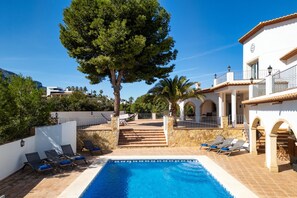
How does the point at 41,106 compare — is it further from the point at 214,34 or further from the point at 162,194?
the point at 214,34

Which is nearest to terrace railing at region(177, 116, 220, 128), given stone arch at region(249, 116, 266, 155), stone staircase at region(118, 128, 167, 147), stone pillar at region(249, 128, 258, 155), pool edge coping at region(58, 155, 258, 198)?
stone staircase at region(118, 128, 167, 147)

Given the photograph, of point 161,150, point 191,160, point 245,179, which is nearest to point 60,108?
point 161,150

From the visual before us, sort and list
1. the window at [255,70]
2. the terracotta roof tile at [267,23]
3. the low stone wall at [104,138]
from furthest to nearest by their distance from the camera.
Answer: the window at [255,70]
the terracotta roof tile at [267,23]
the low stone wall at [104,138]

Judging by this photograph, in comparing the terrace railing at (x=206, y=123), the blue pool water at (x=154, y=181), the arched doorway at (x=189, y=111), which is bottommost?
the blue pool water at (x=154, y=181)

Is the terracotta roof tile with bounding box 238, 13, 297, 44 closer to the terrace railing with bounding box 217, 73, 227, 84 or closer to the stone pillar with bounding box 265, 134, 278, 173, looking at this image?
the terrace railing with bounding box 217, 73, 227, 84

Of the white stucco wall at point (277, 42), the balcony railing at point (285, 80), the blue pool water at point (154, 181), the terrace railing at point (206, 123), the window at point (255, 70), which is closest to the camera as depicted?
the blue pool water at point (154, 181)

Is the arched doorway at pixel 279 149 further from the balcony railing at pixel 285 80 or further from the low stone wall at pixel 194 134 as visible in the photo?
the low stone wall at pixel 194 134

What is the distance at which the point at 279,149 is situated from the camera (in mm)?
13945

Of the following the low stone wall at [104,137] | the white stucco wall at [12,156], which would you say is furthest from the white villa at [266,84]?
the white stucco wall at [12,156]

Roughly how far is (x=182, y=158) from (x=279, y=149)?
20.0 ft

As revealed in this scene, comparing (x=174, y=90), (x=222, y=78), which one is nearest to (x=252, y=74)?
(x=222, y=78)

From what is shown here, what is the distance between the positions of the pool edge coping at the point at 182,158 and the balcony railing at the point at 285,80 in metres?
4.99

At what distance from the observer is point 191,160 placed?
14258 mm

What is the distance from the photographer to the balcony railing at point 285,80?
Answer: 33.6 ft
